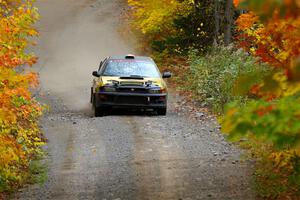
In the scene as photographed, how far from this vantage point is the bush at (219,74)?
63.8 feet

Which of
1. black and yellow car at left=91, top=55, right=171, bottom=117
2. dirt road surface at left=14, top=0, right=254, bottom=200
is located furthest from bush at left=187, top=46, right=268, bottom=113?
black and yellow car at left=91, top=55, right=171, bottom=117

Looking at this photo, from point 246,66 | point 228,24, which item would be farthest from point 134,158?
point 228,24

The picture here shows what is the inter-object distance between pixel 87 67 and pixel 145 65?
1598 cm

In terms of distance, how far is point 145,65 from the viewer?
19.4 m

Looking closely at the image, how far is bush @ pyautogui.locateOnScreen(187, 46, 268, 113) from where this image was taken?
19.5m

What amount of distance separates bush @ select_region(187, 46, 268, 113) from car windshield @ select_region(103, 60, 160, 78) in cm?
219

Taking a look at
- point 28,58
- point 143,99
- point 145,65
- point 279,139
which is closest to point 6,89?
point 28,58

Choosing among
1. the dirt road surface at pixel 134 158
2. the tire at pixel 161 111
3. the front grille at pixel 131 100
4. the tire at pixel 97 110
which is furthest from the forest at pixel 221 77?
the front grille at pixel 131 100

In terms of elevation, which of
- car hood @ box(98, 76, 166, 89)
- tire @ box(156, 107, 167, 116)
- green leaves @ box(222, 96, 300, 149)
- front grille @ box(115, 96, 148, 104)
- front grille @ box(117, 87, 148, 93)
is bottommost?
tire @ box(156, 107, 167, 116)

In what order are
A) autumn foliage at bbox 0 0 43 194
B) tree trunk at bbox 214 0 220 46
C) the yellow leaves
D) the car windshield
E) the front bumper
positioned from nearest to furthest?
autumn foliage at bbox 0 0 43 194, the front bumper, the car windshield, tree trunk at bbox 214 0 220 46, the yellow leaves

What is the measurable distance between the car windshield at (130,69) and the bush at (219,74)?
2.19m

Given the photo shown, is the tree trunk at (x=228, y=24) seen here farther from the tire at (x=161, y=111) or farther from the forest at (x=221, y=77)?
the tire at (x=161, y=111)

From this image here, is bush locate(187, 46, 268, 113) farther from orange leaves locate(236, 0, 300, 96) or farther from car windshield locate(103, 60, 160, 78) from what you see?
orange leaves locate(236, 0, 300, 96)

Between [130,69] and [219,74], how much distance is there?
4.55 meters
